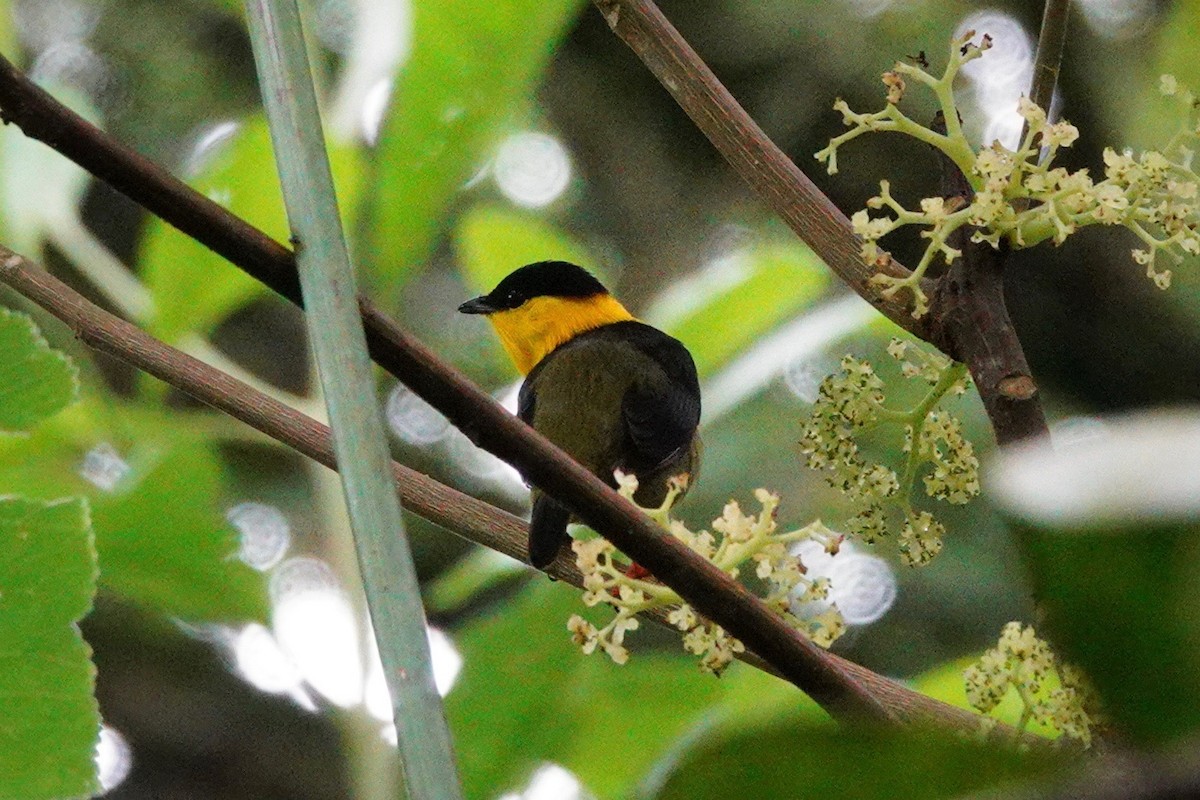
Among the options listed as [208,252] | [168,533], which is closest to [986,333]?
[168,533]

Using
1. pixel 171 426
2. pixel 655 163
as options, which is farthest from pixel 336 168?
pixel 655 163

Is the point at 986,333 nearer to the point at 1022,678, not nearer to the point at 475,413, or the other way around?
the point at 1022,678

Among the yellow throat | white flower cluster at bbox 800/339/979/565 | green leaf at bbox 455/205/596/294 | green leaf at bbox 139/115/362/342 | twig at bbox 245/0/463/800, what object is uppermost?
the yellow throat

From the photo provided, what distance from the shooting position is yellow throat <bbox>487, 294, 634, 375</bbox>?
113 inches

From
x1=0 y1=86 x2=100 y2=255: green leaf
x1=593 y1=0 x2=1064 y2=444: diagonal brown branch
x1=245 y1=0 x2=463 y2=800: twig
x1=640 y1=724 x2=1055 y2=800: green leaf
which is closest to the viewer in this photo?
x1=640 y1=724 x2=1055 y2=800: green leaf

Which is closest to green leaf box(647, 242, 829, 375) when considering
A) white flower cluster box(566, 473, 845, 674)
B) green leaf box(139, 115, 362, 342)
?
green leaf box(139, 115, 362, 342)

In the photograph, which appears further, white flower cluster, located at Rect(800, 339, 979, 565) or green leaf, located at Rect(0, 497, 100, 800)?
white flower cluster, located at Rect(800, 339, 979, 565)

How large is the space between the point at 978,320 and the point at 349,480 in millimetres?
497

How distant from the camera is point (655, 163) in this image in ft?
15.3

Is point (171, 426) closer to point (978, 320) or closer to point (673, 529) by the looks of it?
point (673, 529)

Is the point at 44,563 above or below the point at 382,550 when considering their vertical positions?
above

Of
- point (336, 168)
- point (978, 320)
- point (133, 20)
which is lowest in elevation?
point (978, 320)

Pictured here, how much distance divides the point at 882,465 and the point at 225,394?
0.50 meters

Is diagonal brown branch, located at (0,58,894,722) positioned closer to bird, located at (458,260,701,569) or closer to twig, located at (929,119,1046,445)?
twig, located at (929,119,1046,445)
